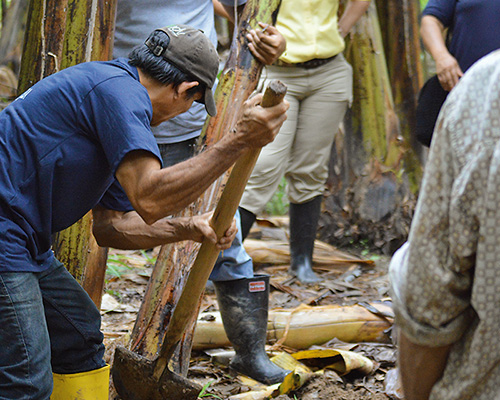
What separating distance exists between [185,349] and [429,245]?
2022 millimetres

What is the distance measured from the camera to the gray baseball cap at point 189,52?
2316 millimetres

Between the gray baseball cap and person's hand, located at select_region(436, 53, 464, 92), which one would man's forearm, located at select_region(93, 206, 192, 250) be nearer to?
the gray baseball cap

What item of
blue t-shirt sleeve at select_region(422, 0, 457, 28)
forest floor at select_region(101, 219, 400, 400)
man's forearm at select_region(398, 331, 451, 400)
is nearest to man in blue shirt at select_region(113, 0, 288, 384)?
forest floor at select_region(101, 219, 400, 400)

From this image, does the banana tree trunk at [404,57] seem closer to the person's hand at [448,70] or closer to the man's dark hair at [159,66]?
the person's hand at [448,70]

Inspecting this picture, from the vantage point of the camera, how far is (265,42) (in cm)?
302

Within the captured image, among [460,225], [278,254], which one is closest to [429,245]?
[460,225]

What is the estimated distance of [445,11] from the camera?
13.0ft

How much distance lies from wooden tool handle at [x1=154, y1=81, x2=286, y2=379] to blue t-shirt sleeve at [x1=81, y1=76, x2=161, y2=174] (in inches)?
13.0

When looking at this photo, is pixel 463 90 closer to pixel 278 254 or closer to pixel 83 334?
pixel 83 334

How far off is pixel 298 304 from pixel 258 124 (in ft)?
7.92

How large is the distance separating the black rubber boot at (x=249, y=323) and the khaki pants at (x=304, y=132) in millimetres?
1077

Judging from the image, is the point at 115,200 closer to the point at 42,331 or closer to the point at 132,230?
the point at 132,230

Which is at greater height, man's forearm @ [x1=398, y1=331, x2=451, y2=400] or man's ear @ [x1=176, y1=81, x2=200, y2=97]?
man's ear @ [x1=176, y1=81, x2=200, y2=97]

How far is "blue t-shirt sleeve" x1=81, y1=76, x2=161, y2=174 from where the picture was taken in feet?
6.67
